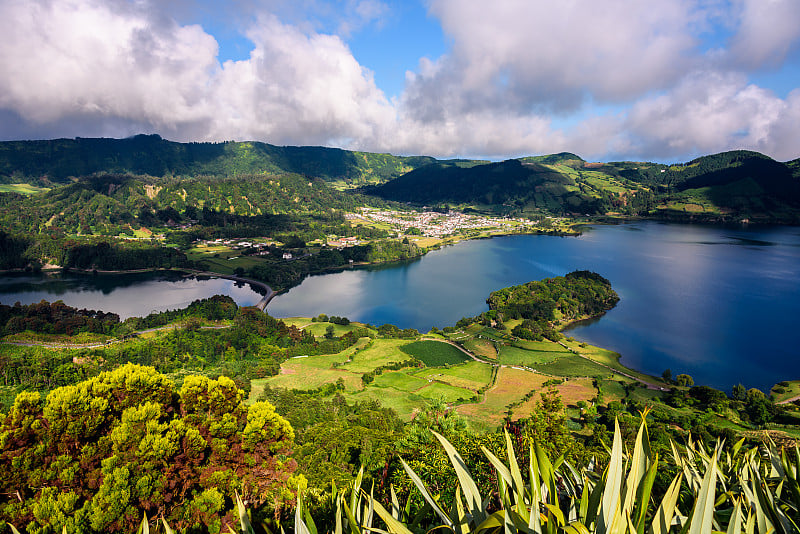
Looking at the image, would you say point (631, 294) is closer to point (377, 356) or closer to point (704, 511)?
point (377, 356)

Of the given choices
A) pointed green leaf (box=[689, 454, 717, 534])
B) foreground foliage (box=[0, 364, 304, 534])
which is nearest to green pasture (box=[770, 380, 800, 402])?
foreground foliage (box=[0, 364, 304, 534])

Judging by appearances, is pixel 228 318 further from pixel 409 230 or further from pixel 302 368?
pixel 409 230

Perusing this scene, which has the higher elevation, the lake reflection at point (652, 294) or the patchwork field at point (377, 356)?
Answer: the lake reflection at point (652, 294)

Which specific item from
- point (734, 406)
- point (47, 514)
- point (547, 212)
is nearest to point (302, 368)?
point (47, 514)

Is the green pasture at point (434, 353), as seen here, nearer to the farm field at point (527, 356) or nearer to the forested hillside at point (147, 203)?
the farm field at point (527, 356)

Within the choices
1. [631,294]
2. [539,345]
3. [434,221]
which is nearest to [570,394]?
[539,345]

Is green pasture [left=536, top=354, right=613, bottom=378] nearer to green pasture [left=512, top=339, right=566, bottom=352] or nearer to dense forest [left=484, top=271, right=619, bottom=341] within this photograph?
green pasture [left=512, top=339, right=566, bottom=352]

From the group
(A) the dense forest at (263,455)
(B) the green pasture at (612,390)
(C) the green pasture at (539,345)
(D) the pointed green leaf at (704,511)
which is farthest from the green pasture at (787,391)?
(D) the pointed green leaf at (704,511)
